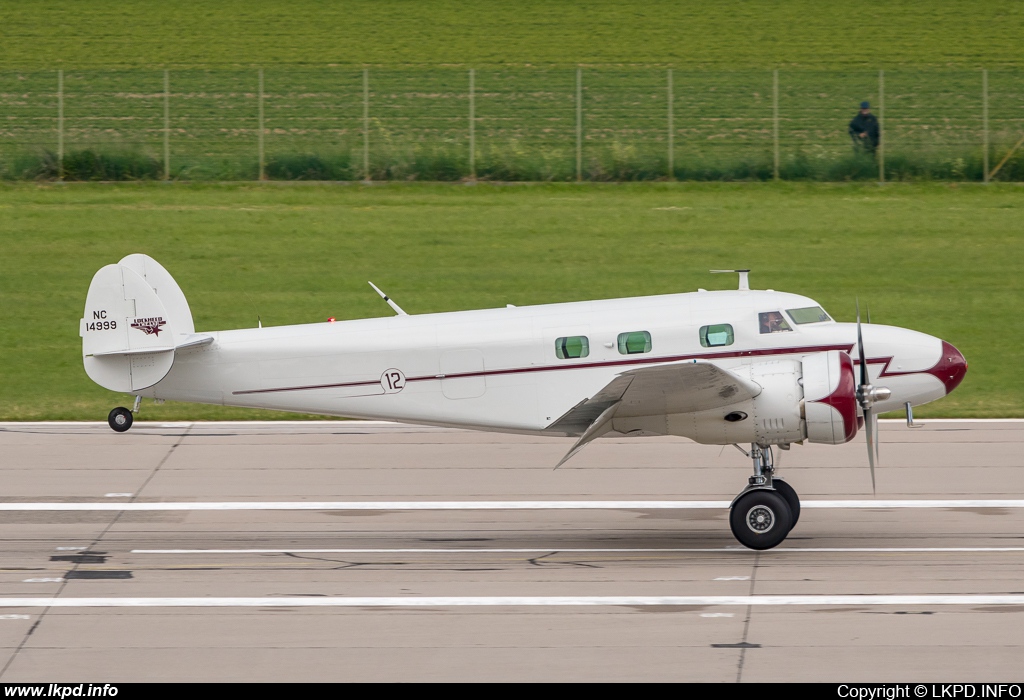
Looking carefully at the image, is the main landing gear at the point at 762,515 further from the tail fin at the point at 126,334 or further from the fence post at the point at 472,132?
A: the fence post at the point at 472,132

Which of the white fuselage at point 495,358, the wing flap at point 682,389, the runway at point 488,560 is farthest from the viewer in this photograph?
the white fuselage at point 495,358

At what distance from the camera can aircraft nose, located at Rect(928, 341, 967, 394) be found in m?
15.3

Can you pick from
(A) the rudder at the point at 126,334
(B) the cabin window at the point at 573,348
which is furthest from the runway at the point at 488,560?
(B) the cabin window at the point at 573,348

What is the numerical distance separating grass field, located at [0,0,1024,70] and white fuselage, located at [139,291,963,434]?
3216 cm

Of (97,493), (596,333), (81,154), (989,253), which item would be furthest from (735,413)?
(81,154)

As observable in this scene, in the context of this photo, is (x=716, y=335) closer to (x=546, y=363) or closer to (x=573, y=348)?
(x=573, y=348)

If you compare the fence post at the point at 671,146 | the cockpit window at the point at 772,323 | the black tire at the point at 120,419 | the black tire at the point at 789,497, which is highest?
the fence post at the point at 671,146

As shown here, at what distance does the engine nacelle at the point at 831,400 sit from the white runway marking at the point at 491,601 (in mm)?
1777

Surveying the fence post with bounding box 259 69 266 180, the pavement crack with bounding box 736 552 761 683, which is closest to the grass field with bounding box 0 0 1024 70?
the fence post with bounding box 259 69 266 180

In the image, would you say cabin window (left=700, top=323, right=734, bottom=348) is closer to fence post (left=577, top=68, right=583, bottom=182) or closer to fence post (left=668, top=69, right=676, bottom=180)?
fence post (left=577, top=68, right=583, bottom=182)

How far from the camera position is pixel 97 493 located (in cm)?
1802

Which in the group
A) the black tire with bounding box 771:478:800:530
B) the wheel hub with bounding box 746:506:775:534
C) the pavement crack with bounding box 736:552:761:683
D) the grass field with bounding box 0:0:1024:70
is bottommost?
the pavement crack with bounding box 736:552:761:683

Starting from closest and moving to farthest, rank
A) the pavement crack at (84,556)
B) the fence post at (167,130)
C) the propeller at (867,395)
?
the pavement crack at (84,556) < the propeller at (867,395) < the fence post at (167,130)

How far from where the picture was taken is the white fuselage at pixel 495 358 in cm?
1546
